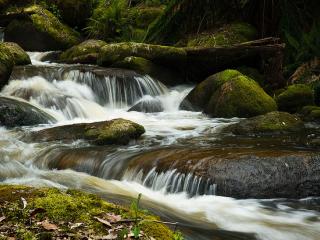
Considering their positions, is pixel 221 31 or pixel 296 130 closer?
pixel 296 130

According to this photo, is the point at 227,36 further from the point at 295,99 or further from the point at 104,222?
the point at 104,222

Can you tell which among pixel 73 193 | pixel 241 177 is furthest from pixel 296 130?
pixel 73 193

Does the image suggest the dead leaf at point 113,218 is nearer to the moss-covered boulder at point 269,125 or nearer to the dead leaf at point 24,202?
the dead leaf at point 24,202

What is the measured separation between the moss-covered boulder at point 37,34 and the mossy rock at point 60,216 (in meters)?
16.6

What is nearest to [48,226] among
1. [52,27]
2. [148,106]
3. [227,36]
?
[148,106]

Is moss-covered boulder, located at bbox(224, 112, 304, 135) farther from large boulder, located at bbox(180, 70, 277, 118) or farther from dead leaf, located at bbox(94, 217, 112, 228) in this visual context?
dead leaf, located at bbox(94, 217, 112, 228)

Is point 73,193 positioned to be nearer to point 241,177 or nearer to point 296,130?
point 241,177

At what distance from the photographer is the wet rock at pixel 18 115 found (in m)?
10.3

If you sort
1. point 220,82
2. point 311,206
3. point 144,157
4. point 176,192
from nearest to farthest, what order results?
1. point 311,206
2. point 176,192
3. point 144,157
4. point 220,82

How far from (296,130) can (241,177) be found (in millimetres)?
3486

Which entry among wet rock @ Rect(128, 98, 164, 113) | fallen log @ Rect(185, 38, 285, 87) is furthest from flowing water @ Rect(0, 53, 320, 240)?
fallen log @ Rect(185, 38, 285, 87)

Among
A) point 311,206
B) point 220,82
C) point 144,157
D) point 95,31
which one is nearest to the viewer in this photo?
point 311,206

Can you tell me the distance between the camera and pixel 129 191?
21.9 feet

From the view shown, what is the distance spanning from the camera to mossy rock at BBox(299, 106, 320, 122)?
35.0 feet
